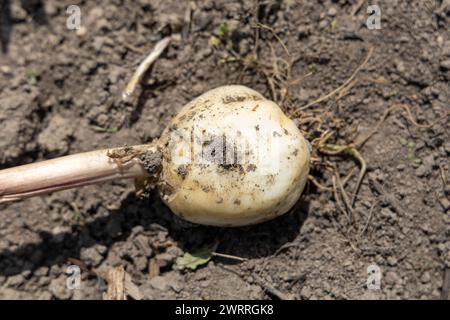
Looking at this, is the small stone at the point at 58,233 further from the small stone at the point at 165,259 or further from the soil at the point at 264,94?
the small stone at the point at 165,259

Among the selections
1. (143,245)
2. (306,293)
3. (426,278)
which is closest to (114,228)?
(143,245)

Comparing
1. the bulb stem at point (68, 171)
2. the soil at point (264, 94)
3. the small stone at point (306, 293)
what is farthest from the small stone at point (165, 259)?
the small stone at point (306, 293)

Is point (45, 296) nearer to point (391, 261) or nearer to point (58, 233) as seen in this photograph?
point (58, 233)

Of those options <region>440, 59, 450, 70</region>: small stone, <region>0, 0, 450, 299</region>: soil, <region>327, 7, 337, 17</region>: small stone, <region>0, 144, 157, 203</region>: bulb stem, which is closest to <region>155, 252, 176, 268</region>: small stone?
<region>0, 0, 450, 299</region>: soil

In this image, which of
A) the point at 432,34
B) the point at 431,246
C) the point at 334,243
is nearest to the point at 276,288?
the point at 334,243

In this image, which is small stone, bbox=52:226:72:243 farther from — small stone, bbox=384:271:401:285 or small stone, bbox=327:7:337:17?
small stone, bbox=327:7:337:17

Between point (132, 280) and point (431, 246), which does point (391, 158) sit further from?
point (132, 280)

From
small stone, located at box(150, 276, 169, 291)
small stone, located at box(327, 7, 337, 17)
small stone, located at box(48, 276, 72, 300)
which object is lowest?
small stone, located at box(48, 276, 72, 300)
